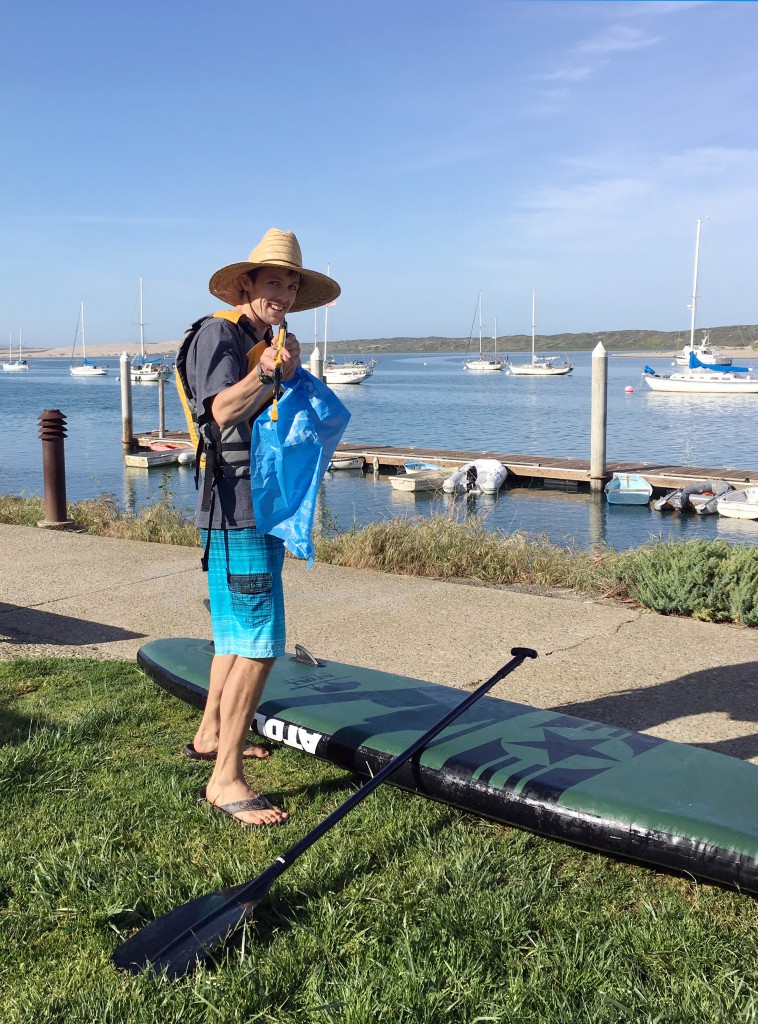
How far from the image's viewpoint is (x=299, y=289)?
3.67m

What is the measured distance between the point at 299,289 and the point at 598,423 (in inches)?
792

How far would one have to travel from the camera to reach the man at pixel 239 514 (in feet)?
10.4

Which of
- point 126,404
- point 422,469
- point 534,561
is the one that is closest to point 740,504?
point 422,469

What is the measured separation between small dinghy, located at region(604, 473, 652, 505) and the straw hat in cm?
1934

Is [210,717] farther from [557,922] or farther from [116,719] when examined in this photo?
[557,922]

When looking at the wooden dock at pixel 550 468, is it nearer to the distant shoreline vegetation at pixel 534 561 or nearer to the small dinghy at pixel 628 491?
the small dinghy at pixel 628 491

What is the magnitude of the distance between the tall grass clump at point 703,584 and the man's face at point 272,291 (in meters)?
3.86

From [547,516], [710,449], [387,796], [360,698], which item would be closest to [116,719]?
[360,698]

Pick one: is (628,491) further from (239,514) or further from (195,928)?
(195,928)

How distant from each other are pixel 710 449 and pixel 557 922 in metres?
34.8

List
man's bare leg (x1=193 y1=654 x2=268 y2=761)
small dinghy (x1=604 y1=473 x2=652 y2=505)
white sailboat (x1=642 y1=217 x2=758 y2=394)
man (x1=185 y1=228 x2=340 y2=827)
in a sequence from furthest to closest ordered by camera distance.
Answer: white sailboat (x1=642 y1=217 x2=758 y2=394), small dinghy (x1=604 y1=473 x2=652 y2=505), man's bare leg (x1=193 y1=654 x2=268 y2=761), man (x1=185 y1=228 x2=340 y2=827)

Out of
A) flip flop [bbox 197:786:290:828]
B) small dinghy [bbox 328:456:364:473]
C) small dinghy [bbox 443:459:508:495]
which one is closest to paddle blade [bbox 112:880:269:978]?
flip flop [bbox 197:786:290:828]

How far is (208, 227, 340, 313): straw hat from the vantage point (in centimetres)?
329

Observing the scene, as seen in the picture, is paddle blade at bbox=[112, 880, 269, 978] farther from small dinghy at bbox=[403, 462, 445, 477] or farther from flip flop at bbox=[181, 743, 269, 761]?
small dinghy at bbox=[403, 462, 445, 477]
